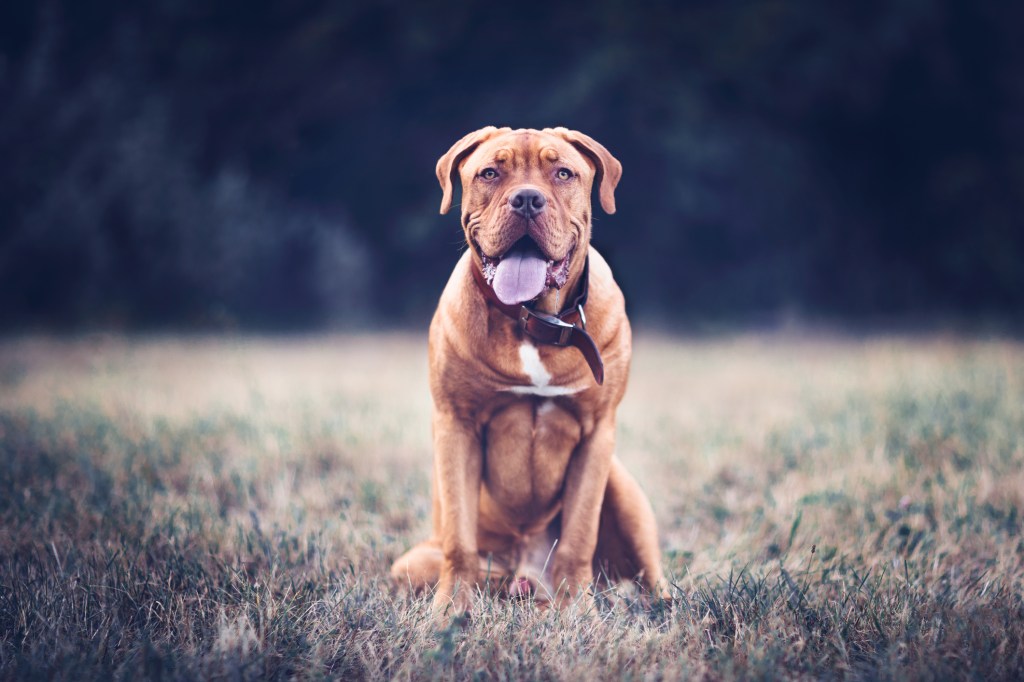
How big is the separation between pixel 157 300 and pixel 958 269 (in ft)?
38.4

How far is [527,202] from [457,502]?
3.32 ft

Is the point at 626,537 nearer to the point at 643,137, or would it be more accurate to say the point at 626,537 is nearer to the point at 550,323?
the point at 550,323

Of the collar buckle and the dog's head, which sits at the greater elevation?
the dog's head

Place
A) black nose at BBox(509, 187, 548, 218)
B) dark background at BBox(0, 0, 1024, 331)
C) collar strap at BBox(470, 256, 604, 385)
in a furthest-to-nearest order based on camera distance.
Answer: dark background at BBox(0, 0, 1024, 331) < collar strap at BBox(470, 256, 604, 385) < black nose at BBox(509, 187, 548, 218)

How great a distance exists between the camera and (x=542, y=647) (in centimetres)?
214

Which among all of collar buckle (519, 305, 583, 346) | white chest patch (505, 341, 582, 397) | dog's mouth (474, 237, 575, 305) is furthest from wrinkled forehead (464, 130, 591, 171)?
white chest patch (505, 341, 582, 397)

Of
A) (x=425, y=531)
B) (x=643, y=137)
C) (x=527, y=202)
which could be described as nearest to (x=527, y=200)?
(x=527, y=202)

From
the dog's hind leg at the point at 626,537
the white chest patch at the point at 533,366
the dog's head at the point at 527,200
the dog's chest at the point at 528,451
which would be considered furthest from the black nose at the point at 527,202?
the dog's hind leg at the point at 626,537

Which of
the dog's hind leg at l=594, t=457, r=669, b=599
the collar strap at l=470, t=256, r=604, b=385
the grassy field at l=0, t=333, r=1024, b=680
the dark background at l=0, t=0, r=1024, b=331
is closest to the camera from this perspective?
the grassy field at l=0, t=333, r=1024, b=680

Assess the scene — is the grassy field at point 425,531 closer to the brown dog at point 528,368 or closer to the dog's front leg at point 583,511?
the dog's front leg at point 583,511

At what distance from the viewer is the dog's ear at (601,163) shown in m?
2.65

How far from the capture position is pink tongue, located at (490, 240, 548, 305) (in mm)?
2416

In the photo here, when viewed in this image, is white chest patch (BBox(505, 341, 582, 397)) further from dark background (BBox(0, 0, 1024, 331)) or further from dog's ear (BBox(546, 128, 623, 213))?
dark background (BBox(0, 0, 1024, 331))

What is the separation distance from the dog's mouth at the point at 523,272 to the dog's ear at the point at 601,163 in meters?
0.30
